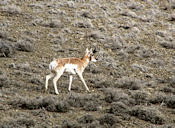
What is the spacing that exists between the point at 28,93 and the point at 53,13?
14571mm

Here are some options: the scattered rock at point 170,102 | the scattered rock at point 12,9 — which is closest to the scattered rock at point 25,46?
the scattered rock at point 12,9

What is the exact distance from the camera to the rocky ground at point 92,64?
1007cm

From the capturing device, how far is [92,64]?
55.3 feet

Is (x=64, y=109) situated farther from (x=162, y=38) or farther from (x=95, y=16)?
(x=95, y=16)

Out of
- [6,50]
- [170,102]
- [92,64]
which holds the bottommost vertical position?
[170,102]

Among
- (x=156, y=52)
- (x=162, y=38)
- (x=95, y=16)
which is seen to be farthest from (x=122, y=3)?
(x=156, y=52)

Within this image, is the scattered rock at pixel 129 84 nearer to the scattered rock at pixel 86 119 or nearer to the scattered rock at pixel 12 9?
the scattered rock at pixel 86 119

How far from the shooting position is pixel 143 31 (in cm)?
2388

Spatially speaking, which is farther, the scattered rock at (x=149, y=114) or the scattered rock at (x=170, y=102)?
the scattered rock at (x=170, y=102)

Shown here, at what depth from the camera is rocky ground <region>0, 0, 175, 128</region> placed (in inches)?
396

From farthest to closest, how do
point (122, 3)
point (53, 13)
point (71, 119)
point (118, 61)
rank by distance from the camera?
point (122, 3) < point (53, 13) < point (118, 61) < point (71, 119)

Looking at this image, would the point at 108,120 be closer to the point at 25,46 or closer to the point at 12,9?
the point at 25,46

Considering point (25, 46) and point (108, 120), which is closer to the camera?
point (108, 120)

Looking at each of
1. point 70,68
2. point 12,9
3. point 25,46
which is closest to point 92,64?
point 25,46
